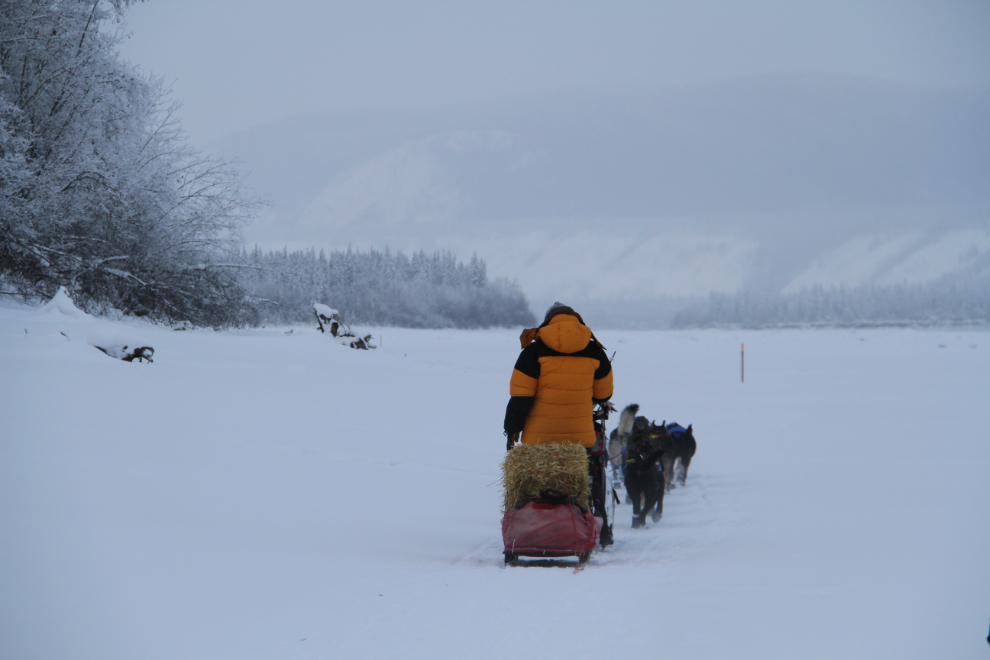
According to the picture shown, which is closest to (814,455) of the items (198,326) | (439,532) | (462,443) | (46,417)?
(462,443)

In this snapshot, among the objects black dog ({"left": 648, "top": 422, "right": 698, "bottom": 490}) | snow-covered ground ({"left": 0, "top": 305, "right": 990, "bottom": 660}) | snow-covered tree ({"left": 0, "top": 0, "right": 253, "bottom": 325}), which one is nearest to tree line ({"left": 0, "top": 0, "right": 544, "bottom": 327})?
snow-covered tree ({"left": 0, "top": 0, "right": 253, "bottom": 325})

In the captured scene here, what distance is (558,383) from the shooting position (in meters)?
5.15

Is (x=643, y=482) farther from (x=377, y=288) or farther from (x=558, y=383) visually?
(x=377, y=288)

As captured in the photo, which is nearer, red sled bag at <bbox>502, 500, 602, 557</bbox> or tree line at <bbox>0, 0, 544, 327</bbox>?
red sled bag at <bbox>502, 500, 602, 557</bbox>

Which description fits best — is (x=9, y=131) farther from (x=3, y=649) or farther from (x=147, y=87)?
(x=3, y=649)

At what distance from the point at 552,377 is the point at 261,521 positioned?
2.48 metres

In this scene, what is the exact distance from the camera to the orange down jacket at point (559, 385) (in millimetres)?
5094

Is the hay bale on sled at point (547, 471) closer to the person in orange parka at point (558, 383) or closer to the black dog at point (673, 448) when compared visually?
the person in orange parka at point (558, 383)

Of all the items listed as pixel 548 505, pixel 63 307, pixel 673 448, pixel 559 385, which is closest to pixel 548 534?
pixel 548 505

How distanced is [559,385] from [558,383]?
21 millimetres

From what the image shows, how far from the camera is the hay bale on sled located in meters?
5.11

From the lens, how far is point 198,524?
5.02 m

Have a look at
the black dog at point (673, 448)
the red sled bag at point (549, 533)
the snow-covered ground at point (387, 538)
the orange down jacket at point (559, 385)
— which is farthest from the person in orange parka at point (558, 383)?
the black dog at point (673, 448)

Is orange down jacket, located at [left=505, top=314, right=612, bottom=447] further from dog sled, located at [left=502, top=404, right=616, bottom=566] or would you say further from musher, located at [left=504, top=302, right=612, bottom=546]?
dog sled, located at [left=502, top=404, right=616, bottom=566]
